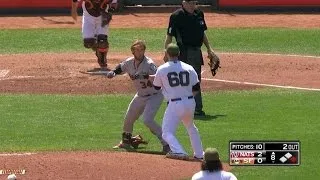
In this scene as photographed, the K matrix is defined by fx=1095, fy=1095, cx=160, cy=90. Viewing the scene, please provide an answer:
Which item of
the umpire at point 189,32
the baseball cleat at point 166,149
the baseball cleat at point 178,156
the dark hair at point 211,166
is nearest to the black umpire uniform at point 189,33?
the umpire at point 189,32

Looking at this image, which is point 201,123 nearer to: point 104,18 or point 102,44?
point 102,44

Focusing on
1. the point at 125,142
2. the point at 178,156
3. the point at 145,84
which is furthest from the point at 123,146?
the point at 178,156

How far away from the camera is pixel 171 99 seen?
14.9 m

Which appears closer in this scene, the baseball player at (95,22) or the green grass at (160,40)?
the baseball player at (95,22)

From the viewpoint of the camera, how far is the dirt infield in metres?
14.3

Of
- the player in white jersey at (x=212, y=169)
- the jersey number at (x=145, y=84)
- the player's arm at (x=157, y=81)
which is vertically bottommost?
the jersey number at (x=145, y=84)

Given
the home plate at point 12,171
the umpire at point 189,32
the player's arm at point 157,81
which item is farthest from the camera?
the umpire at point 189,32

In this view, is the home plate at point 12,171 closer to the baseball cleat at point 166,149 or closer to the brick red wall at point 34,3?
the baseball cleat at point 166,149

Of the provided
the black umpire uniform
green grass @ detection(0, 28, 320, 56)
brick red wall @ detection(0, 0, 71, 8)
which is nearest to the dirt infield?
brick red wall @ detection(0, 0, 71, 8)

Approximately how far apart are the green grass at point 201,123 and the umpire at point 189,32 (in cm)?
102

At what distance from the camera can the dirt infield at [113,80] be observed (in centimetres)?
1429
